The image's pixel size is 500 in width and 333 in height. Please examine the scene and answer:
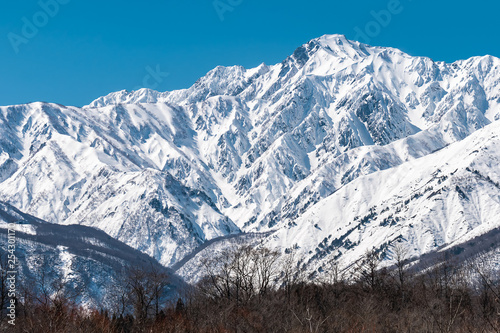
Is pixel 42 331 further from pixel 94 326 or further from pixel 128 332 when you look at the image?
pixel 128 332

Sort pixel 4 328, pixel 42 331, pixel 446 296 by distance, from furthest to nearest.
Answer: pixel 446 296
pixel 4 328
pixel 42 331

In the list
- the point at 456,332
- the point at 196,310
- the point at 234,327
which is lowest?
the point at 456,332

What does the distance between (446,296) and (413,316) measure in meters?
21.7

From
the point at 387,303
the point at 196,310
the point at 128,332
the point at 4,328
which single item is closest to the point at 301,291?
the point at 387,303

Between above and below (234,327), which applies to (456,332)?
below

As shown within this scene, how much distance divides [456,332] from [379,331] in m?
9.89

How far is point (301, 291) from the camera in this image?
352 feet

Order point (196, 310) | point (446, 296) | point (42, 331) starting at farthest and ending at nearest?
point (446, 296) → point (196, 310) → point (42, 331)

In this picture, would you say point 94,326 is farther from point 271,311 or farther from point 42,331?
point 271,311

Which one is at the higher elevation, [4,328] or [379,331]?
[4,328]

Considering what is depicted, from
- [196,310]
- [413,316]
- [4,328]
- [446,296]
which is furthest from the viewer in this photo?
[446,296]

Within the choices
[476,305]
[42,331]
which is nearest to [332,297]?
[476,305]

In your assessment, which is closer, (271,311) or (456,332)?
(456,332)

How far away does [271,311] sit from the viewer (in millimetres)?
79312
